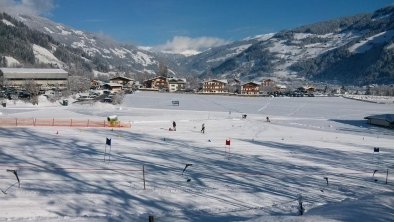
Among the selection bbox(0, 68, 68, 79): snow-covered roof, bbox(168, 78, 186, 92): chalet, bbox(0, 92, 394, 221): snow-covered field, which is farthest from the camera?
bbox(168, 78, 186, 92): chalet

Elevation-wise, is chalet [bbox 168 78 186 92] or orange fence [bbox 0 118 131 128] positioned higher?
chalet [bbox 168 78 186 92]

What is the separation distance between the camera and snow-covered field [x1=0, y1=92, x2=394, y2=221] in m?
19.2

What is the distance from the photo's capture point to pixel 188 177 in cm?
2538

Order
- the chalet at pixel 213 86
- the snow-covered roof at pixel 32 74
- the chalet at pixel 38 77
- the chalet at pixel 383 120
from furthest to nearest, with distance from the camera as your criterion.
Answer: the chalet at pixel 213 86, the snow-covered roof at pixel 32 74, the chalet at pixel 38 77, the chalet at pixel 383 120

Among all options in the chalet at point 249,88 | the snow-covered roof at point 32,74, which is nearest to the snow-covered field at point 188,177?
the snow-covered roof at point 32,74

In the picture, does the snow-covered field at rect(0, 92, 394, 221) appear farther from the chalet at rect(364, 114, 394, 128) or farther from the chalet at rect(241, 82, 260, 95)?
the chalet at rect(241, 82, 260, 95)

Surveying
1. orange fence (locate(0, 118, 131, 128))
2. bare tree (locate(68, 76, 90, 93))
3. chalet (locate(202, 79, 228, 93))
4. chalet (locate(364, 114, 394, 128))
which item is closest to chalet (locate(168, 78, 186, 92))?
chalet (locate(202, 79, 228, 93))

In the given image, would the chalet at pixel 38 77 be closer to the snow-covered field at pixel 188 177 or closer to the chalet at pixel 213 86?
the chalet at pixel 213 86

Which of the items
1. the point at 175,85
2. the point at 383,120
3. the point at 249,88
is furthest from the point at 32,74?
the point at 383,120

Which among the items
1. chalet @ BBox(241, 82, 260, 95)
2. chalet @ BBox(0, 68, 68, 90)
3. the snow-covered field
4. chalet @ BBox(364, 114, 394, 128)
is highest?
chalet @ BBox(0, 68, 68, 90)

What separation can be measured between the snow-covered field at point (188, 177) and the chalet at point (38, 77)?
108 m

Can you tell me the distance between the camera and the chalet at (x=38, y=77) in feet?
470

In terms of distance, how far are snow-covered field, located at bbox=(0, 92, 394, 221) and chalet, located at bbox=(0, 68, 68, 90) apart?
108m

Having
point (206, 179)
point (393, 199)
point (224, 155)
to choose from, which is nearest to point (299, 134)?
point (224, 155)
